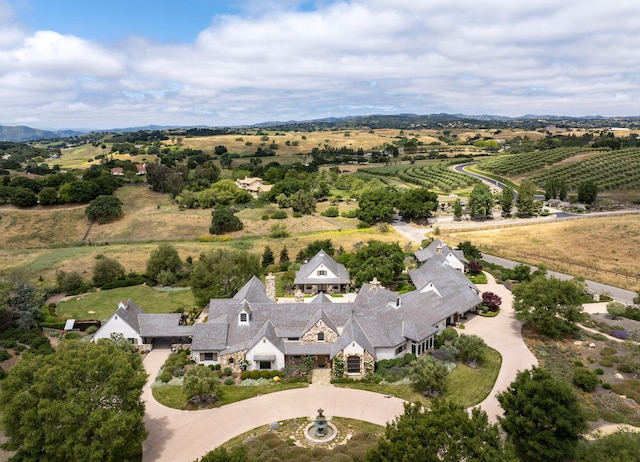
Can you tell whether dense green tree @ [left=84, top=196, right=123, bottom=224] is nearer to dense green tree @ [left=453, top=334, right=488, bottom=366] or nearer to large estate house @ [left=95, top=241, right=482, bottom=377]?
large estate house @ [left=95, top=241, right=482, bottom=377]

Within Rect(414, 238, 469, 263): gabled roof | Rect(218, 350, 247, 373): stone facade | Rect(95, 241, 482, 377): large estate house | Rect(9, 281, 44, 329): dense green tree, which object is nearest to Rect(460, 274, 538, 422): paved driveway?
Rect(95, 241, 482, 377): large estate house

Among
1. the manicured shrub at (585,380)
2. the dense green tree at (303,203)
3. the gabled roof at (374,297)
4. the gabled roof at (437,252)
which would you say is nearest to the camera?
the manicured shrub at (585,380)

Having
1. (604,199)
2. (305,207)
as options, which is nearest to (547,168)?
(604,199)

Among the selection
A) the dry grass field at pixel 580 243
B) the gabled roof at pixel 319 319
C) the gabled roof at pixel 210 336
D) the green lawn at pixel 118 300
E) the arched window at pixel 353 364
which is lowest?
the green lawn at pixel 118 300

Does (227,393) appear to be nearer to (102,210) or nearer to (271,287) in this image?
(271,287)

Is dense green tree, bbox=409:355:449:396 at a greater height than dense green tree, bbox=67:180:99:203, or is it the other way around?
dense green tree, bbox=67:180:99:203

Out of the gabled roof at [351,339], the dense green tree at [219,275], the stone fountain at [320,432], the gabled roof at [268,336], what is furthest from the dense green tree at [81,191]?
the stone fountain at [320,432]

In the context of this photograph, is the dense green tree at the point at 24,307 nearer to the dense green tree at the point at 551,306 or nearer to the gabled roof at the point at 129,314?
the gabled roof at the point at 129,314
